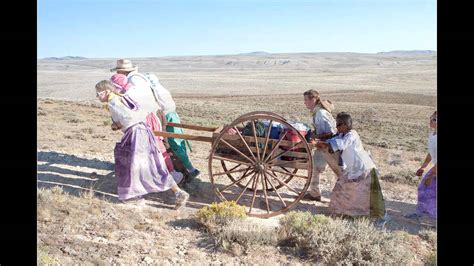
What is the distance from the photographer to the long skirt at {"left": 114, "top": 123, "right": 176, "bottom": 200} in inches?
242

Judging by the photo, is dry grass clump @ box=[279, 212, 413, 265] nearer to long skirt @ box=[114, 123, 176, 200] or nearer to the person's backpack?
the person's backpack

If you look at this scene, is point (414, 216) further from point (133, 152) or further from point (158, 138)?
point (133, 152)

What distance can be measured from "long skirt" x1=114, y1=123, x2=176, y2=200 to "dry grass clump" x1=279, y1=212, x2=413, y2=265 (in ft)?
6.21

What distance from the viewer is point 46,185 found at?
22.9 ft

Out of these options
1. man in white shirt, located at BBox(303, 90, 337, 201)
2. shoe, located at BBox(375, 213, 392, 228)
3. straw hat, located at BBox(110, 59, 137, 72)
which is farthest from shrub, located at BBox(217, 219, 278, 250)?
straw hat, located at BBox(110, 59, 137, 72)

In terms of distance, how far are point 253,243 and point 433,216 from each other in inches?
111

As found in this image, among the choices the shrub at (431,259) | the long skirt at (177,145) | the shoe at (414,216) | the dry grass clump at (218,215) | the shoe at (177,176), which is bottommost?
the shrub at (431,259)

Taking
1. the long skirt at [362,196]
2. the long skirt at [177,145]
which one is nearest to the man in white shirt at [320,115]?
the long skirt at [362,196]

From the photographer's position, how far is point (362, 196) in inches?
237

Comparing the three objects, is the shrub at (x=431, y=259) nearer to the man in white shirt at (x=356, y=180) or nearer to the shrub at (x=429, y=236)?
the shrub at (x=429, y=236)

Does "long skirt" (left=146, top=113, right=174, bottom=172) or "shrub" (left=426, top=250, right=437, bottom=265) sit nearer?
"shrub" (left=426, top=250, right=437, bottom=265)

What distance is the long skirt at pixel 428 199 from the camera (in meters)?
6.37

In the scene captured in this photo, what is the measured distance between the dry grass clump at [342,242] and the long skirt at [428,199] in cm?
118
